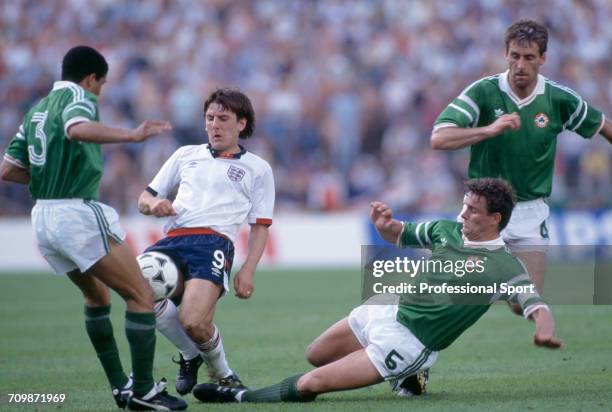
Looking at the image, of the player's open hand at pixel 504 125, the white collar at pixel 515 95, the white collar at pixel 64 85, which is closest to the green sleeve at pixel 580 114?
the white collar at pixel 515 95

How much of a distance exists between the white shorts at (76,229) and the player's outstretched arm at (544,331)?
2.61 metres

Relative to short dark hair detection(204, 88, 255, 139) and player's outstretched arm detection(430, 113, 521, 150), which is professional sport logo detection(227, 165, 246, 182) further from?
player's outstretched arm detection(430, 113, 521, 150)

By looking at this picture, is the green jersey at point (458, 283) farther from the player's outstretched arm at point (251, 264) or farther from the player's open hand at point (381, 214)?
the player's outstretched arm at point (251, 264)

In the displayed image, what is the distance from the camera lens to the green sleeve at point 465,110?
7723mm

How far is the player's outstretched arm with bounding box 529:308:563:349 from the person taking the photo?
585 cm

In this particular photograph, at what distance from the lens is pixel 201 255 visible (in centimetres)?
727

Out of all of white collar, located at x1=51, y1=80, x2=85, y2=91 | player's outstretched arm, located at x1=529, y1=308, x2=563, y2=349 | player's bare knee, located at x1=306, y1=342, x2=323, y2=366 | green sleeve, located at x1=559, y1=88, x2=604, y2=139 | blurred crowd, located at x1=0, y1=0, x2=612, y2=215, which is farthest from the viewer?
blurred crowd, located at x1=0, y1=0, x2=612, y2=215

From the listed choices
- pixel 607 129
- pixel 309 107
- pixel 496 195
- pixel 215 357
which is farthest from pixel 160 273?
pixel 309 107

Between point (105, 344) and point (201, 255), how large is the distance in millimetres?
872

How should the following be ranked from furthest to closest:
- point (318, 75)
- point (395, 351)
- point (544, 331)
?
point (318, 75) → point (395, 351) → point (544, 331)

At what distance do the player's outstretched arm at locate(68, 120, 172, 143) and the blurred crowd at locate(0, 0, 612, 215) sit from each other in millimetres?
13557

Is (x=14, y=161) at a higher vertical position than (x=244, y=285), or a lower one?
higher

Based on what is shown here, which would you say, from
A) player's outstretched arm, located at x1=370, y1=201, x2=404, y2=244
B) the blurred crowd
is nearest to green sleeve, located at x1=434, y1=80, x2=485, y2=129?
player's outstretched arm, located at x1=370, y1=201, x2=404, y2=244

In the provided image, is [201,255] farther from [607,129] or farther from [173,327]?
[607,129]
